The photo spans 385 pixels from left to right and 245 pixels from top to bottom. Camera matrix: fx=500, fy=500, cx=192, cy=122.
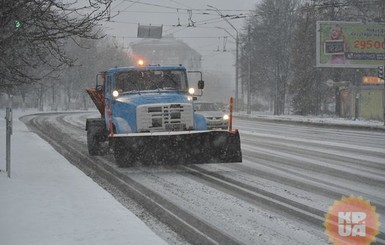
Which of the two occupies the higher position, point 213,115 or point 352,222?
point 213,115

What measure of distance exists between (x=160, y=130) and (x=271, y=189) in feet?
11.3

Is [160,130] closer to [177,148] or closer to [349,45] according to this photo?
[177,148]

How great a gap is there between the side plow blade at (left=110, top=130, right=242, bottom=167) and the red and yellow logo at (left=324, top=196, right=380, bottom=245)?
3695 mm

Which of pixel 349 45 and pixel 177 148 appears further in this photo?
pixel 349 45

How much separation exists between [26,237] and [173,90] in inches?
290

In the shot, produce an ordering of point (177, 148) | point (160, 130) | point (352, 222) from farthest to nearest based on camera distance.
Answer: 1. point (160, 130)
2. point (177, 148)
3. point (352, 222)

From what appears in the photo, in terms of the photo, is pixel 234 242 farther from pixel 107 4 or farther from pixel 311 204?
pixel 107 4

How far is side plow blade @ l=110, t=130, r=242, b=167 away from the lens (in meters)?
10.7

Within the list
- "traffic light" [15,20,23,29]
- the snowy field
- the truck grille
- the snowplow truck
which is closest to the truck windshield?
the snowplow truck

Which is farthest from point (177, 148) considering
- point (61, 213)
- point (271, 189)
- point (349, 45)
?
point (349, 45)

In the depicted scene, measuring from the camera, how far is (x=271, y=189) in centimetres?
862

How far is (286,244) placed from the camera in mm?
5598

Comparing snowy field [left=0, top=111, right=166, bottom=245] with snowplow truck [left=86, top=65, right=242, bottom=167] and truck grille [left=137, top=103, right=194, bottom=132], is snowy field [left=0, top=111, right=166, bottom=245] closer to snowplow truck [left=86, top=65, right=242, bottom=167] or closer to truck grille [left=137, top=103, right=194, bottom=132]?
snowplow truck [left=86, top=65, right=242, bottom=167]

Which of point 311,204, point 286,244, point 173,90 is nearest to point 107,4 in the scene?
point 173,90
